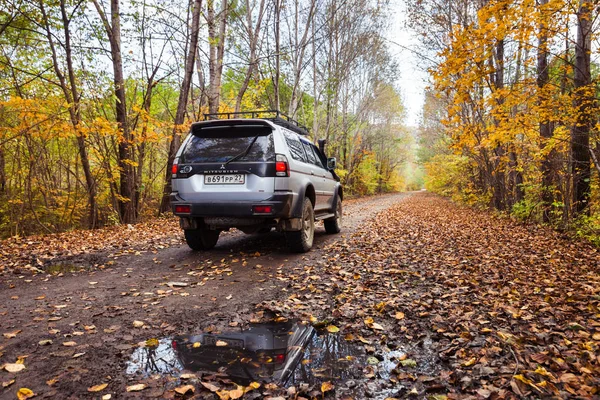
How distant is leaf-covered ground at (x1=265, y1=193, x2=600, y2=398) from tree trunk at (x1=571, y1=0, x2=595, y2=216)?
5.45 ft

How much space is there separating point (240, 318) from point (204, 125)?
10.4 feet

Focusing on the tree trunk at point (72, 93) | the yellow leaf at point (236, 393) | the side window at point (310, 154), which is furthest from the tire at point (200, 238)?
the tree trunk at point (72, 93)

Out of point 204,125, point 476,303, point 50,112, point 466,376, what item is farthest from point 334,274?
point 50,112

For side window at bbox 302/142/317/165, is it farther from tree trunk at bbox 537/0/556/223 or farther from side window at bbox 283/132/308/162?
tree trunk at bbox 537/0/556/223

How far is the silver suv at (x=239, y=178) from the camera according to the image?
5.00 meters

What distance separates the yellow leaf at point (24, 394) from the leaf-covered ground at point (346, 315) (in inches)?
1.9

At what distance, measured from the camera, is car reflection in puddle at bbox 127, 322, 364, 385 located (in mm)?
2332

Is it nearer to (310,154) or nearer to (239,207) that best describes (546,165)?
(310,154)

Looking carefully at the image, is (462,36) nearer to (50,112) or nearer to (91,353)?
(91,353)

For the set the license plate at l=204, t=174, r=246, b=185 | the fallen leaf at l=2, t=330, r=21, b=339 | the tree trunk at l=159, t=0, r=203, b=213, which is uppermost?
the tree trunk at l=159, t=0, r=203, b=213

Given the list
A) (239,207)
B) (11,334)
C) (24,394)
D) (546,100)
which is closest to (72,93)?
(239,207)

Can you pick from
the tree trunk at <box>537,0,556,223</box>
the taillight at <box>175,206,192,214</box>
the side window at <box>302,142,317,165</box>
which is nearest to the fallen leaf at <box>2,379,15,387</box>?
the taillight at <box>175,206,192,214</box>

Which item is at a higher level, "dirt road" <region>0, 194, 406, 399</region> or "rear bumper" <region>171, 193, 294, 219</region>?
"rear bumper" <region>171, 193, 294, 219</region>

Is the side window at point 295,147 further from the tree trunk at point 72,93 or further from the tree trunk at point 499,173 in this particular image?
the tree trunk at point 499,173
